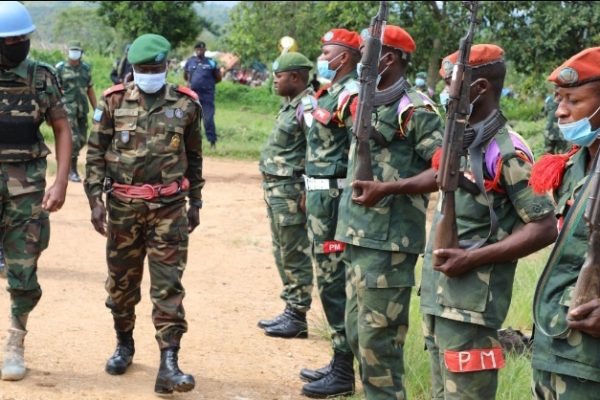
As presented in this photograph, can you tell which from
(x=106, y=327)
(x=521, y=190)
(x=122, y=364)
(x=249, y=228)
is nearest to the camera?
(x=521, y=190)

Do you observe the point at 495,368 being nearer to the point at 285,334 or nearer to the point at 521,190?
the point at 521,190

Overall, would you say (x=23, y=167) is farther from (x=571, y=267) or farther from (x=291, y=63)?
(x=571, y=267)

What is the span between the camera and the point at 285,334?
7047 millimetres

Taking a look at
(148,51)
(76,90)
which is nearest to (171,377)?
(148,51)

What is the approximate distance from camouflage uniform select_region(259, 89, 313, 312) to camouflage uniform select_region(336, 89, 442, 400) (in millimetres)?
2201

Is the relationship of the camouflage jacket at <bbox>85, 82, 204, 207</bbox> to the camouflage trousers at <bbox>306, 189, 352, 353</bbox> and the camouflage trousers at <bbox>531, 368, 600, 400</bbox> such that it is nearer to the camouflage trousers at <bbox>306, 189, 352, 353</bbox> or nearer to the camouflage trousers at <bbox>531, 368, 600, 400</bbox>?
the camouflage trousers at <bbox>306, 189, 352, 353</bbox>

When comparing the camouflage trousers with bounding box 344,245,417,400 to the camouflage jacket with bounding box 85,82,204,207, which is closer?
the camouflage trousers with bounding box 344,245,417,400

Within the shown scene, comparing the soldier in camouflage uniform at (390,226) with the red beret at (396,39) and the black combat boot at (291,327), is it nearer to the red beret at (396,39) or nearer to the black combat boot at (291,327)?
the red beret at (396,39)

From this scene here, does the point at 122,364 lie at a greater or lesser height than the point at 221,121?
greater

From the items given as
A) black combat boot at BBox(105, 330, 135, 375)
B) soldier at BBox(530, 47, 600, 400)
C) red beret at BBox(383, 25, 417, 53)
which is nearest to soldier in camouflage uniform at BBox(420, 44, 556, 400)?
soldier at BBox(530, 47, 600, 400)

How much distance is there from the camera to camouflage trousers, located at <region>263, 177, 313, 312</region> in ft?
23.1

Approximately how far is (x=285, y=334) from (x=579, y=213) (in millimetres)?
4105

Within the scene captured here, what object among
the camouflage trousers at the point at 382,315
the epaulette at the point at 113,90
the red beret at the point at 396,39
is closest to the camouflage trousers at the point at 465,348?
the camouflage trousers at the point at 382,315

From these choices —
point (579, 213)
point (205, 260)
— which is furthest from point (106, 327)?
point (579, 213)
